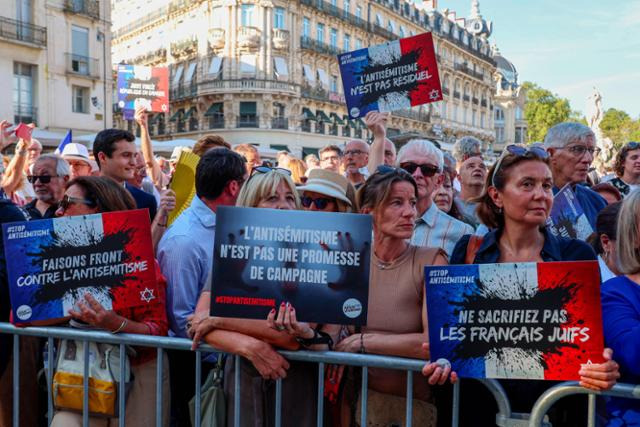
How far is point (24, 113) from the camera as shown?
23.3 meters

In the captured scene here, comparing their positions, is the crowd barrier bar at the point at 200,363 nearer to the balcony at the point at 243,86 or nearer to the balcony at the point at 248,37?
the balcony at the point at 243,86

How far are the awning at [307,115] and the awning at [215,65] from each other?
5.87 meters

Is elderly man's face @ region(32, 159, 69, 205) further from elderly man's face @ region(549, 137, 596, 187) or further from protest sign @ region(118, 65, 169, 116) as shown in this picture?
protest sign @ region(118, 65, 169, 116)

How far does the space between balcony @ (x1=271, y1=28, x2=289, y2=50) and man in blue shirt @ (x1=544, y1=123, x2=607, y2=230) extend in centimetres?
3365

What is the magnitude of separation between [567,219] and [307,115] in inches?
1364

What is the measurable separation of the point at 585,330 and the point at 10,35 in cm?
2493

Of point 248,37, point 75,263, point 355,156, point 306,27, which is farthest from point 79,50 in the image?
point 75,263

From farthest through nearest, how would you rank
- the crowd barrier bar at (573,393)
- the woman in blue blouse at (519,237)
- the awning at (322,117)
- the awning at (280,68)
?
the awning at (322,117) → the awning at (280,68) → the woman in blue blouse at (519,237) → the crowd barrier bar at (573,393)

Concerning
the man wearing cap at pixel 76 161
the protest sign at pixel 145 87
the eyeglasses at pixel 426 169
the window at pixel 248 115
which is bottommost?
the eyeglasses at pixel 426 169

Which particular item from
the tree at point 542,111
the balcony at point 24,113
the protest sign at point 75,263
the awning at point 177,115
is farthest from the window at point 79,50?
the tree at point 542,111

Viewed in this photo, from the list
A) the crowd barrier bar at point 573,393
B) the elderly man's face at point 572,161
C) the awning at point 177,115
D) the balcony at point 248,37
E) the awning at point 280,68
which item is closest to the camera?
the crowd barrier bar at point 573,393

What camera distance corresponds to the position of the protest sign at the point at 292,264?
2396 millimetres

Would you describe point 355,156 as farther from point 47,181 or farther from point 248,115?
point 248,115

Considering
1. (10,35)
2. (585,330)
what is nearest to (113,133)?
(585,330)
